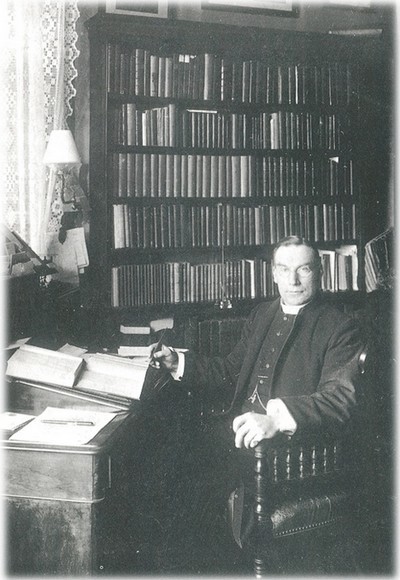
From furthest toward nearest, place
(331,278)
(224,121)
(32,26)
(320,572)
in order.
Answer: (331,278) → (224,121) → (32,26) → (320,572)

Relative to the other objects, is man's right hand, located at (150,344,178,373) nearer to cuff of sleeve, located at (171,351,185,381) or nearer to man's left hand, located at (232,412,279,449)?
cuff of sleeve, located at (171,351,185,381)

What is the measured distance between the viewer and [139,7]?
356 centimetres

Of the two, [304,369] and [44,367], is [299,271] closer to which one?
[304,369]

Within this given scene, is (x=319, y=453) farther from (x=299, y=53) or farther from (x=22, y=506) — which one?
(x=299, y=53)

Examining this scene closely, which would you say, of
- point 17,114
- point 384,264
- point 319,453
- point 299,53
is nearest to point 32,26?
point 17,114

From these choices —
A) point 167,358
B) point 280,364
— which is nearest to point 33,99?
point 167,358

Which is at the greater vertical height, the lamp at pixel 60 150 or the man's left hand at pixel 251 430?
the lamp at pixel 60 150

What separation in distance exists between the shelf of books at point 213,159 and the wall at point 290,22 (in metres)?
0.18

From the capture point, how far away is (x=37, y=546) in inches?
64.6

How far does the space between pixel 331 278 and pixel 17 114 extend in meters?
1.97

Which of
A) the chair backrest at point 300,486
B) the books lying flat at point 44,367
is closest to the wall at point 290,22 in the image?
the books lying flat at point 44,367

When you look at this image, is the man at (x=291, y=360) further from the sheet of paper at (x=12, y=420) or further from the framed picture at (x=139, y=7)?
the framed picture at (x=139, y=7)

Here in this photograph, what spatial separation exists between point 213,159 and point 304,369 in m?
1.63

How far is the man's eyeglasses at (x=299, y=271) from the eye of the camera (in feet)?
7.47
